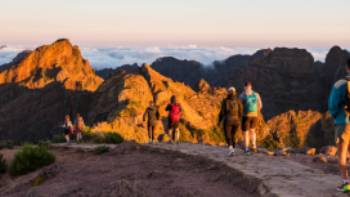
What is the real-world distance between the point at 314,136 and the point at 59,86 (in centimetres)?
6502

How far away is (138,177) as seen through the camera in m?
11.4

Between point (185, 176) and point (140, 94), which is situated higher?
point (185, 176)

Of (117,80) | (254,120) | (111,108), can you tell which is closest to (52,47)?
(117,80)

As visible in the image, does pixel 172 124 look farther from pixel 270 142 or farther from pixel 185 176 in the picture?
pixel 270 142

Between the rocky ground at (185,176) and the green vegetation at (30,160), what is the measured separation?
2.19 ft

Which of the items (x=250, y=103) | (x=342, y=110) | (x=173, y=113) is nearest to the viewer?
(x=342, y=110)

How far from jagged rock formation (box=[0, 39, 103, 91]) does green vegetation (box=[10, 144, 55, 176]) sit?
107917mm

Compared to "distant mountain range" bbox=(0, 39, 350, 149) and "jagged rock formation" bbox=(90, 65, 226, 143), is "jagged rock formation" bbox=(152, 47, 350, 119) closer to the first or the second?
"distant mountain range" bbox=(0, 39, 350, 149)

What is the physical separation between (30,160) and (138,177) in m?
7.27

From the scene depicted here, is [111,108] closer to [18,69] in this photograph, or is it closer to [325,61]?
[18,69]

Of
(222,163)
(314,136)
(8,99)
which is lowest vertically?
(314,136)

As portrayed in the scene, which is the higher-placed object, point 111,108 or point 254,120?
point 254,120

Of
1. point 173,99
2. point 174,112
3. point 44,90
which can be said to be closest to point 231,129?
point 174,112

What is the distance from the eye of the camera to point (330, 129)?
11144 centimetres
